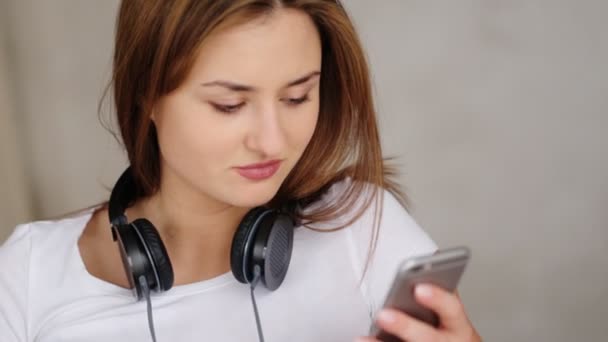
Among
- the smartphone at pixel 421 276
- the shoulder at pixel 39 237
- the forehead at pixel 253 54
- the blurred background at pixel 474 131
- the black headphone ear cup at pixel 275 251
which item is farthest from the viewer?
the blurred background at pixel 474 131

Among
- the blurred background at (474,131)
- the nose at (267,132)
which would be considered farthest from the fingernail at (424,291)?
the blurred background at (474,131)

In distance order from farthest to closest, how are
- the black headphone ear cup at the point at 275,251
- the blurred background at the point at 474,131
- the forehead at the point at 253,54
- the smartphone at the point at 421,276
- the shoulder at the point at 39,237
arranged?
1. the blurred background at the point at 474,131
2. the shoulder at the point at 39,237
3. the black headphone ear cup at the point at 275,251
4. the forehead at the point at 253,54
5. the smartphone at the point at 421,276

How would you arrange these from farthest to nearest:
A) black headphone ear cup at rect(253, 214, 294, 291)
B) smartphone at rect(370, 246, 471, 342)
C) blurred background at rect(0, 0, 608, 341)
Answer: blurred background at rect(0, 0, 608, 341)
black headphone ear cup at rect(253, 214, 294, 291)
smartphone at rect(370, 246, 471, 342)

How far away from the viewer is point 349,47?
128cm

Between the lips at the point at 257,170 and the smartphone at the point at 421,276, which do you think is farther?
the lips at the point at 257,170

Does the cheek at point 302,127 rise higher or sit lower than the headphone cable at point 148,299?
higher

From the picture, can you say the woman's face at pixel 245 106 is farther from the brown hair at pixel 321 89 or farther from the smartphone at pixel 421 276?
the smartphone at pixel 421 276

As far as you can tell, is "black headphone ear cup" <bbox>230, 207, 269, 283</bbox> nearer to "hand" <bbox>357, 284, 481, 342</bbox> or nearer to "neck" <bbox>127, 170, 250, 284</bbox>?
"neck" <bbox>127, 170, 250, 284</bbox>

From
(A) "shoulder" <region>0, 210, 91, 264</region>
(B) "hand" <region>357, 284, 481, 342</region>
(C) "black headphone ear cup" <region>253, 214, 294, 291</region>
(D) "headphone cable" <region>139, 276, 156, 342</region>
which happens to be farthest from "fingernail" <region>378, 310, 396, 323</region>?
(A) "shoulder" <region>0, 210, 91, 264</region>

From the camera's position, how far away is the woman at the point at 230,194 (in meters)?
1.14

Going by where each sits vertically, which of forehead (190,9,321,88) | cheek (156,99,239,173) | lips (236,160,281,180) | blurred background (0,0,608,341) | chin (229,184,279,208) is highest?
forehead (190,9,321,88)

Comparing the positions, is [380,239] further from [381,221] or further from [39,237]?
[39,237]

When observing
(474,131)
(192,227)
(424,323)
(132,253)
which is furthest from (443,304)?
(474,131)

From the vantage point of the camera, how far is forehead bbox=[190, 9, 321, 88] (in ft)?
3.68
